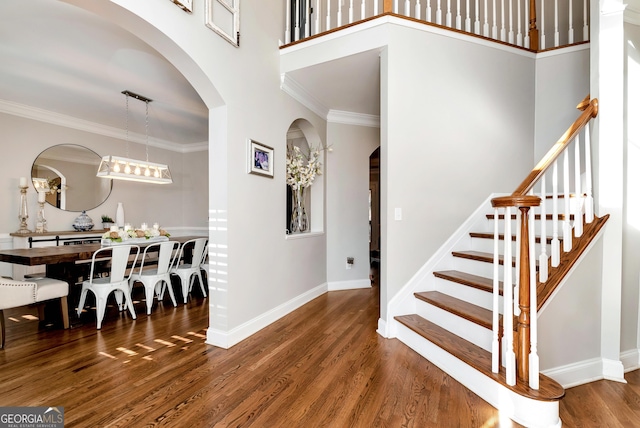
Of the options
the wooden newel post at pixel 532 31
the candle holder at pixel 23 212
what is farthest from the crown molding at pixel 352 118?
the candle holder at pixel 23 212

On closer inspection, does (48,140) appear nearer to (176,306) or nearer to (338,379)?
(176,306)

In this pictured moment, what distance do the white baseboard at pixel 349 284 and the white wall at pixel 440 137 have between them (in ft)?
5.80

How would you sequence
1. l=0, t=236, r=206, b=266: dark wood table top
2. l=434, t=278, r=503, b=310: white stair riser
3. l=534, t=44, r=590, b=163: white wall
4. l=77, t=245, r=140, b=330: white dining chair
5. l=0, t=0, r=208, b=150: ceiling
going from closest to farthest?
l=434, t=278, r=503, b=310: white stair riser < l=0, t=0, r=208, b=150: ceiling < l=0, t=236, r=206, b=266: dark wood table top < l=77, t=245, r=140, b=330: white dining chair < l=534, t=44, r=590, b=163: white wall

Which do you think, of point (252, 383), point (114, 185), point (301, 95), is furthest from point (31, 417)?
point (114, 185)

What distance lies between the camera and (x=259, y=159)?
10.1 ft

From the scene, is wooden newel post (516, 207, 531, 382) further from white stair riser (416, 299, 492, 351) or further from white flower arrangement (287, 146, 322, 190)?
white flower arrangement (287, 146, 322, 190)

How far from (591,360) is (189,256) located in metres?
4.68

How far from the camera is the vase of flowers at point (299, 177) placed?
4.08m

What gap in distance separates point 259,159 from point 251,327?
5.37 ft

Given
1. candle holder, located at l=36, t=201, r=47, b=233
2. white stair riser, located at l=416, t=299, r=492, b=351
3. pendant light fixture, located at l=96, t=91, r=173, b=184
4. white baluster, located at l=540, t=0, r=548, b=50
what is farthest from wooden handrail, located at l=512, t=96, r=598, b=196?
candle holder, located at l=36, t=201, r=47, b=233

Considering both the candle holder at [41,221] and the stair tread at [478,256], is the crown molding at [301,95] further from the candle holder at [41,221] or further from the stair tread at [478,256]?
the candle holder at [41,221]

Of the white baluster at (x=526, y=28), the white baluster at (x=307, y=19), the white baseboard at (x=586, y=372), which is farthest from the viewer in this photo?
the white baluster at (x=526, y=28)

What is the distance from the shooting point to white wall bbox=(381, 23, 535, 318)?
2912 millimetres

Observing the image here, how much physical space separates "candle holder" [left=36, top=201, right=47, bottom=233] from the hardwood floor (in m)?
1.97
